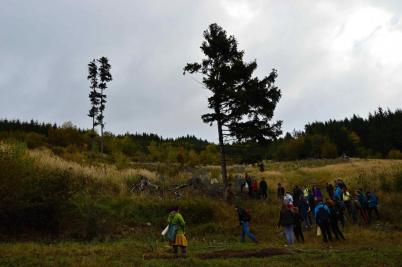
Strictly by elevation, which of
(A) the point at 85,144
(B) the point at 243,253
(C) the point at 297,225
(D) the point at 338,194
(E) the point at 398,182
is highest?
(A) the point at 85,144

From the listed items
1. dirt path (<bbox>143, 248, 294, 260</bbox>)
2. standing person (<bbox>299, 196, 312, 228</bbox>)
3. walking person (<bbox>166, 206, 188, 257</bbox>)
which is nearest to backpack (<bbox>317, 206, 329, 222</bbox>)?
dirt path (<bbox>143, 248, 294, 260</bbox>)

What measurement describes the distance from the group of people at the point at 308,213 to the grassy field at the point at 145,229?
591 millimetres

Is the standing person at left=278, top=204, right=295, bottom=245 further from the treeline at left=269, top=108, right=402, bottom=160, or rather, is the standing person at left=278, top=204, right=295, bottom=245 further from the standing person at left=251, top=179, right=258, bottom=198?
the treeline at left=269, top=108, right=402, bottom=160

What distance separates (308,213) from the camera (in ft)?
78.8

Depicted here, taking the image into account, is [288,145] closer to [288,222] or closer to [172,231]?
[288,222]

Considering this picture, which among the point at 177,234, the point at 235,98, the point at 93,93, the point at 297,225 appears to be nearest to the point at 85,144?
the point at 93,93

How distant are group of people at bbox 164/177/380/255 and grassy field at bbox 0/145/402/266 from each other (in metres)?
0.59

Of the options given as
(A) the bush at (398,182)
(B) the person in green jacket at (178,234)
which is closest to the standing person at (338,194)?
(A) the bush at (398,182)

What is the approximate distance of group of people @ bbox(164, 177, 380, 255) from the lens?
1502cm

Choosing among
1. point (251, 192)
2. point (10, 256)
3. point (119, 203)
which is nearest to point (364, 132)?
point (251, 192)

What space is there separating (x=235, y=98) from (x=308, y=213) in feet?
29.9

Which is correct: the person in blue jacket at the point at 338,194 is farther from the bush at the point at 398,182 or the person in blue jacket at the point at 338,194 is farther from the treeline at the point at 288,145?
the treeline at the point at 288,145

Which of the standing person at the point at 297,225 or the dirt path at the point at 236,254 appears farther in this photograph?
the standing person at the point at 297,225

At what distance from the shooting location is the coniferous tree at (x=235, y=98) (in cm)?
2942
